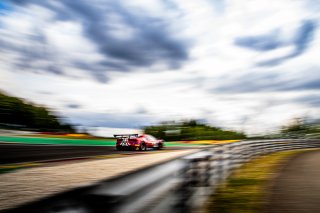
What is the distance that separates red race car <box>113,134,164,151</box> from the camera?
19594 mm

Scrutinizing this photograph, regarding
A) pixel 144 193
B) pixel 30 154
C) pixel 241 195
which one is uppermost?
pixel 144 193

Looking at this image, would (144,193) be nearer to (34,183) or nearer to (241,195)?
(241,195)

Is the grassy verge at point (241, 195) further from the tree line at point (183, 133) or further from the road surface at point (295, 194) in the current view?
the tree line at point (183, 133)

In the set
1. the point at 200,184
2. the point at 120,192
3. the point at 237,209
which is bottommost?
the point at 237,209

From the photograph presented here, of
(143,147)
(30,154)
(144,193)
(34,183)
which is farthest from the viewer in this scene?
(143,147)

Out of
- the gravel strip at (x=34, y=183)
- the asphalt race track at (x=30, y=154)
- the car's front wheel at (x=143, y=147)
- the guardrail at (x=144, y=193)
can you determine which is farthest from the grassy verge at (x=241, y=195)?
the car's front wheel at (x=143, y=147)

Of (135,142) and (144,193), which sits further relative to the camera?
(135,142)

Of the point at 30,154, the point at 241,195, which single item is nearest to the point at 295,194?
the point at 241,195

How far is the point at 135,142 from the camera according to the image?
20000 mm

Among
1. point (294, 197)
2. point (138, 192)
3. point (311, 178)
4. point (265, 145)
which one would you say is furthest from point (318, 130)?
point (138, 192)

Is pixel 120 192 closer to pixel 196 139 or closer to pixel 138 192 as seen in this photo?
pixel 138 192

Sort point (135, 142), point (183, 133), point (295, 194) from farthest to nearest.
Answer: point (183, 133) → point (135, 142) → point (295, 194)

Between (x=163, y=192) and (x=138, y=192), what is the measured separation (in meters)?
0.77

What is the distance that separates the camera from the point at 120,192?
153 centimetres
